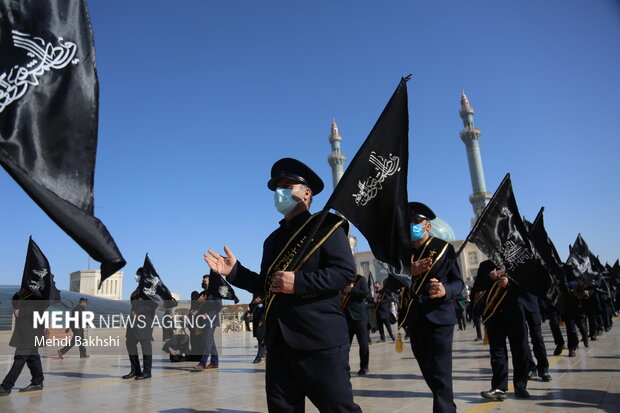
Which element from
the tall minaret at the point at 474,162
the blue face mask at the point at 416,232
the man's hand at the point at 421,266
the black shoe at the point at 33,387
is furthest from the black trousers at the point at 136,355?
the tall minaret at the point at 474,162

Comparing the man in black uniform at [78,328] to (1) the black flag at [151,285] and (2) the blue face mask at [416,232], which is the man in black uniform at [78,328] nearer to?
(1) the black flag at [151,285]

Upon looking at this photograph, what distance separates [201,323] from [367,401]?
18.9 ft

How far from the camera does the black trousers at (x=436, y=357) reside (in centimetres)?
401

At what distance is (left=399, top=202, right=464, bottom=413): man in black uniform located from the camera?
4105 millimetres

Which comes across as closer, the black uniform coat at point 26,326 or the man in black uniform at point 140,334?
the black uniform coat at point 26,326

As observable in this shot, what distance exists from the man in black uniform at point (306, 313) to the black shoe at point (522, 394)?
370 cm

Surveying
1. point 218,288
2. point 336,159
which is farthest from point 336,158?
point 218,288

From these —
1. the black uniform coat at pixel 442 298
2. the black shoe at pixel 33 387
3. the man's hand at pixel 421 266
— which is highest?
the man's hand at pixel 421 266

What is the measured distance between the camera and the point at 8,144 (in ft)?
5.56

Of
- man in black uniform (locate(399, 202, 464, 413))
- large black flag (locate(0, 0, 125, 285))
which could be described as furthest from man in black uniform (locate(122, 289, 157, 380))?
large black flag (locate(0, 0, 125, 285))

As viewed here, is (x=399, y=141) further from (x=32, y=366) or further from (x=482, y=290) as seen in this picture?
(x=32, y=366)

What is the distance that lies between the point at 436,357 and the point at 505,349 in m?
2.12

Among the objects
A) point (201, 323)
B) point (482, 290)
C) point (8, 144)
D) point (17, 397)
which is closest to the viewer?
point (8, 144)

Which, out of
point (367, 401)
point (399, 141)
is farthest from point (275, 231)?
point (367, 401)
